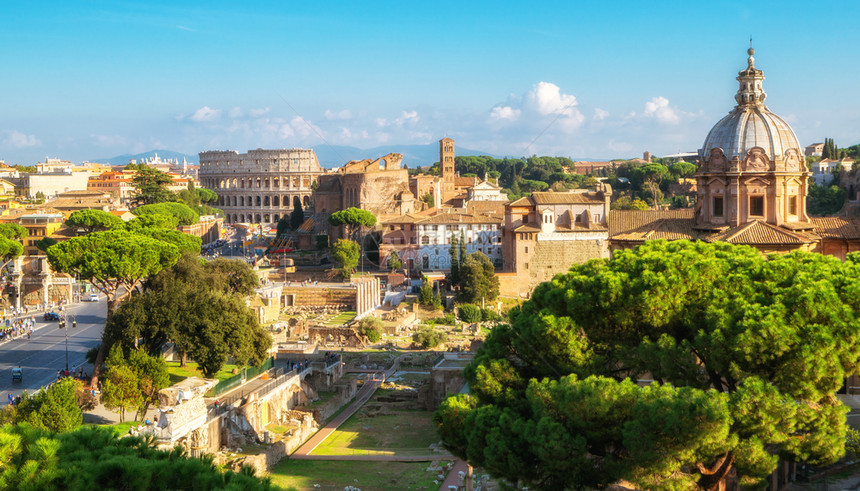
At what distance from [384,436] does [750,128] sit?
14044mm

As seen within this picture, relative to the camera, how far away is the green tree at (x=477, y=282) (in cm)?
4116

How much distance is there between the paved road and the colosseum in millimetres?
56553

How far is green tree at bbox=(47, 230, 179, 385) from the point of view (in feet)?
85.8

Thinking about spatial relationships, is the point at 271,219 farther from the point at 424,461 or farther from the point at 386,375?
the point at 424,461

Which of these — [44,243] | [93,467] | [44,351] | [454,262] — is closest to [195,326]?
[44,351]

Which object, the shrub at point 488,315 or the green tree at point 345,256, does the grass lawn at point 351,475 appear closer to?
the shrub at point 488,315

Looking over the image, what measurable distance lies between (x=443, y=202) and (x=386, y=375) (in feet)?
134

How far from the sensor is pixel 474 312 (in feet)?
130

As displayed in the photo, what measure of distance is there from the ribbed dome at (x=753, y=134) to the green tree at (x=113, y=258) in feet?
58.0

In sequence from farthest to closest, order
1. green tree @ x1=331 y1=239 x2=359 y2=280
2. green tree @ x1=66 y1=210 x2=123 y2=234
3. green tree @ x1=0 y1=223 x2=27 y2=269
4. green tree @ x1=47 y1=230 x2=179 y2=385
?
green tree @ x1=331 y1=239 x2=359 y2=280
green tree @ x1=66 y1=210 x2=123 y2=234
green tree @ x1=0 y1=223 x2=27 y2=269
green tree @ x1=47 y1=230 x2=179 y2=385

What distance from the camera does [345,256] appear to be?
4800 cm

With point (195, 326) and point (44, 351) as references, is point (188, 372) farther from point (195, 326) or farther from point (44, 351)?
point (44, 351)

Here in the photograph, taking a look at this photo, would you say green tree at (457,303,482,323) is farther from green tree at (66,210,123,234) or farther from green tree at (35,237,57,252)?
green tree at (35,237,57,252)

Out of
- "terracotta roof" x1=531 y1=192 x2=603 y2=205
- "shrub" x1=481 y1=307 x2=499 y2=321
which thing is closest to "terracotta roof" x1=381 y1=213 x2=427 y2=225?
"terracotta roof" x1=531 y1=192 x2=603 y2=205
